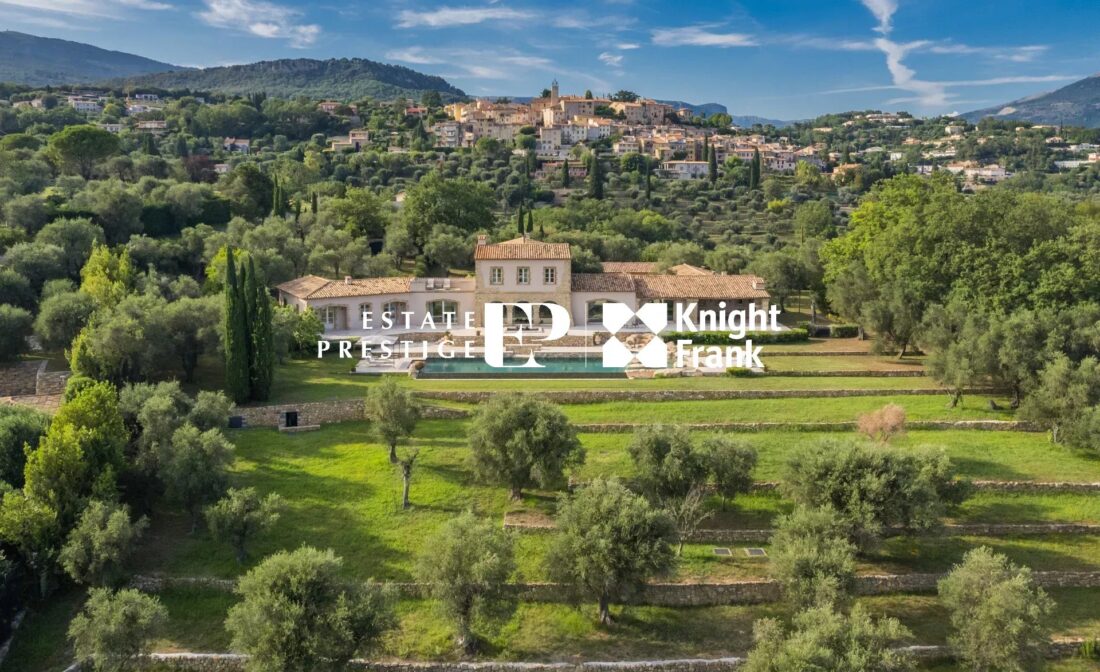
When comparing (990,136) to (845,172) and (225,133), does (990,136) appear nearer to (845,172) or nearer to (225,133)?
(845,172)

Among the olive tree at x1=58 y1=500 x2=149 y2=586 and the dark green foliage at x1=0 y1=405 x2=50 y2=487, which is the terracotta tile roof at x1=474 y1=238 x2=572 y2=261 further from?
the olive tree at x1=58 y1=500 x2=149 y2=586

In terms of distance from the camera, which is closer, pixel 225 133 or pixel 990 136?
pixel 225 133

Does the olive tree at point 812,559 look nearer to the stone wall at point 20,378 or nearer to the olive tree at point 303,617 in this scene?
the olive tree at point 303,617

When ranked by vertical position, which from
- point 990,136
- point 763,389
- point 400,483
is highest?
point 990,136

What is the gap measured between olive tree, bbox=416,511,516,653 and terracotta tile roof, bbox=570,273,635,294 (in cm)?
2347

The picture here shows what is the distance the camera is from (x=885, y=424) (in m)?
21.4

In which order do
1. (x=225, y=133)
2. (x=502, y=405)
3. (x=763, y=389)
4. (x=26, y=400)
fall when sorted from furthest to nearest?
(x=225, y=133) → (x=763, y=389) → (x=26, y=400) → (x=502, y=405)

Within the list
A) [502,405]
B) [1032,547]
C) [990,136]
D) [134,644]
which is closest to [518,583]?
[502,405]

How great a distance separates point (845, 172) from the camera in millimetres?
107875

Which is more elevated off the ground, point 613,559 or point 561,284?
point 561,284

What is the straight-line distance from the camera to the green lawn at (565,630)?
1480 cm

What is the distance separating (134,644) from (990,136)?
18626cm

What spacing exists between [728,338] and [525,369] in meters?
10.0

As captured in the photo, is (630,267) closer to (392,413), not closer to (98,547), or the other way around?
(392,413)
